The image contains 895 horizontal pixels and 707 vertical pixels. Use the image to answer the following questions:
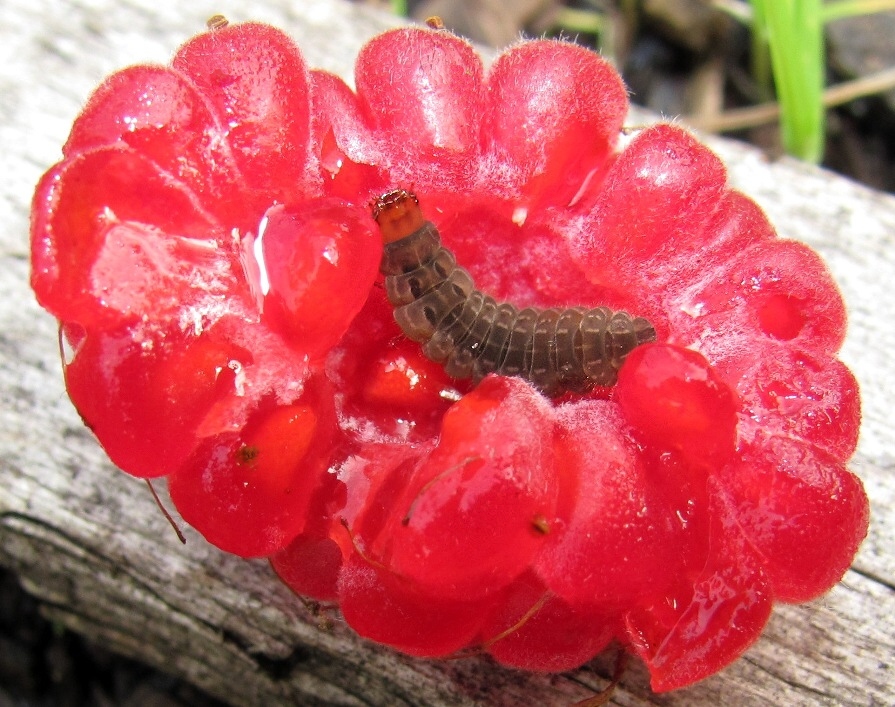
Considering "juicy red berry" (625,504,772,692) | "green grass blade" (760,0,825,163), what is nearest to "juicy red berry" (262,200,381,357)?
"juicy red berry" (625,504,772,692)

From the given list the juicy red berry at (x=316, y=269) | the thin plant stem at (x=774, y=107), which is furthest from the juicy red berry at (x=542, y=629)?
the thin plant stem at (x=774, y=107)

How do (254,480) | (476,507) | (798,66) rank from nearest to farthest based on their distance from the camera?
(476,507) < (254,480) < (798,66)

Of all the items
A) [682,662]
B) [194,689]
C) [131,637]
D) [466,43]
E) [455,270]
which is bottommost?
[194,689]

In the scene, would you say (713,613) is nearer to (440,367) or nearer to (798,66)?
(440,367)

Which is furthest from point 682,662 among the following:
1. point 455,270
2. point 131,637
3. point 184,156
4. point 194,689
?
point 194,689

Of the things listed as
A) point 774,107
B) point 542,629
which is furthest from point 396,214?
point 774,107

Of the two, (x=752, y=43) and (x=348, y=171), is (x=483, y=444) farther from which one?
(x=752, y=43)

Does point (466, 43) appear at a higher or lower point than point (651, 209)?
higher
